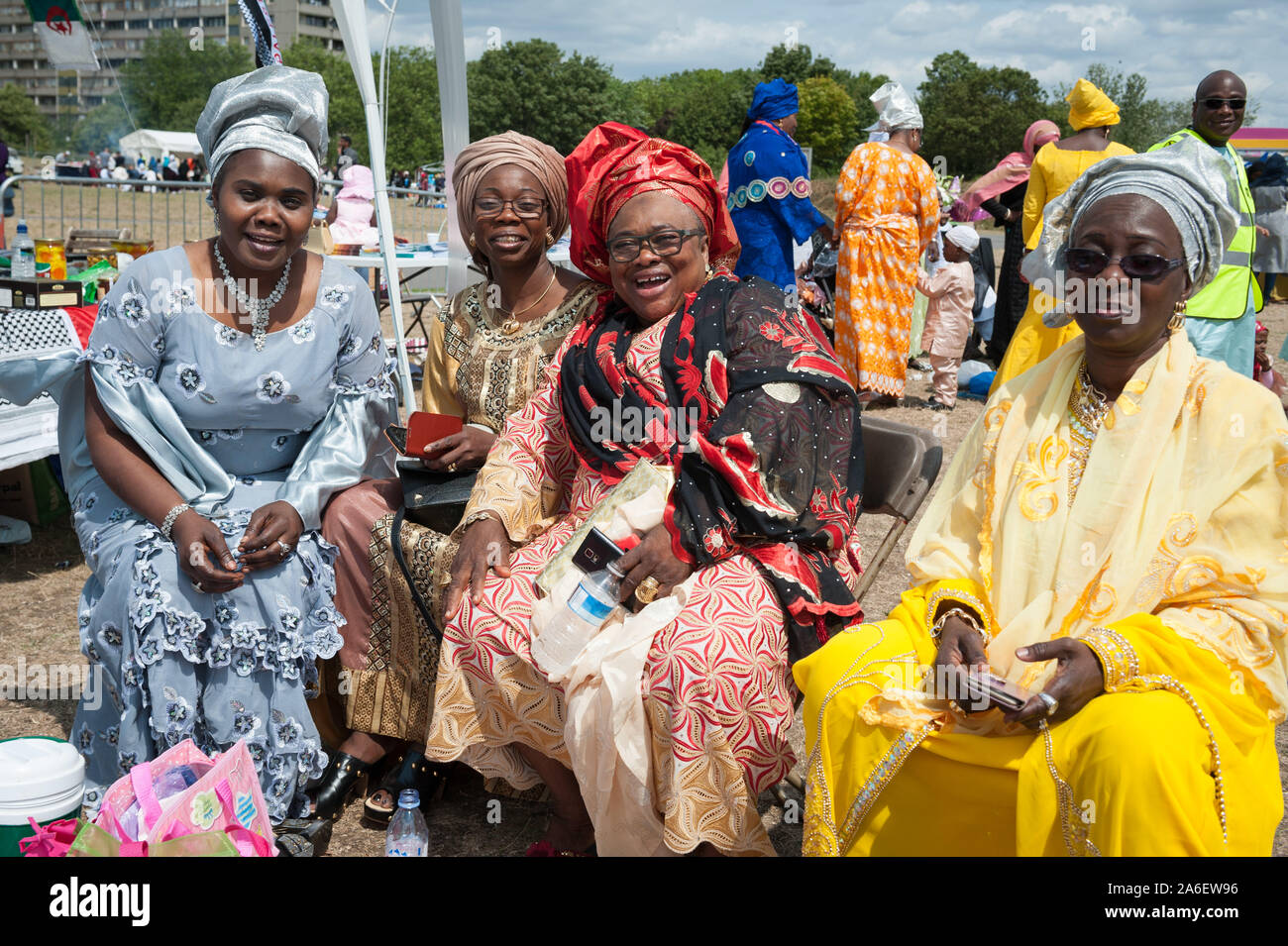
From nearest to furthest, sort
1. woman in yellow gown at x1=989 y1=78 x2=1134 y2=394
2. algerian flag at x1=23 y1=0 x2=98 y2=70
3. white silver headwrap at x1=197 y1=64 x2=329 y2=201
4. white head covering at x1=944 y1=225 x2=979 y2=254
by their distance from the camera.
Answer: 1. white silver headwrap at x1=197 y1=64 x2=329 y2=201
2. woman in yellow gown at x1=989 y1=78 x2=1134 y2=394
3. white head covering at x1=944 y1=225 x2=979 y2=254
4. algerian flag at x1=23 y1=0 x2=98 y2=70

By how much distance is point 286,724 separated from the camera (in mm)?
3057

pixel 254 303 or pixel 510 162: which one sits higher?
pixel 510 162

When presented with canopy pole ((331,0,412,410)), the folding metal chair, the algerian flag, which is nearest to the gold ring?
the folding metal chair

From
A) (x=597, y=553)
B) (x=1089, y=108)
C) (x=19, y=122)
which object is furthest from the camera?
(x=19, y=122)

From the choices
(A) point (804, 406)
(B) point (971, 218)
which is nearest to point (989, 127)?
(B) point (971, 218)

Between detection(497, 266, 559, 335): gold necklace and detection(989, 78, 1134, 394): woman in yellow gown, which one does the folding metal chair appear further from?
detection(989, 78, 1134, 394): woman in yellow gown

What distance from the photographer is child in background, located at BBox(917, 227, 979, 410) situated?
922cm

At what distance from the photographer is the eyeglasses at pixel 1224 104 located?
17.4ft

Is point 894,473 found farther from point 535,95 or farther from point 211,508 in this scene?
point 535,95

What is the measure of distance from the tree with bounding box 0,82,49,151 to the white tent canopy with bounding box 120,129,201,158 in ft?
18.1

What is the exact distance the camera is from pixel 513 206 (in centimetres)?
356

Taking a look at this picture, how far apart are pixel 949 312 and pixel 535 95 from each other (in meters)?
53.7

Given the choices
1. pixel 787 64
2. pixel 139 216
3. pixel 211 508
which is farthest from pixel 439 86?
pixel 787 64

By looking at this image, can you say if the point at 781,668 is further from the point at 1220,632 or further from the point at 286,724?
the point at 286,724
